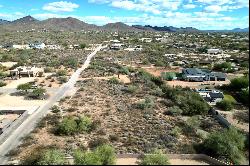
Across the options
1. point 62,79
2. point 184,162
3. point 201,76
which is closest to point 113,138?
point 184,162

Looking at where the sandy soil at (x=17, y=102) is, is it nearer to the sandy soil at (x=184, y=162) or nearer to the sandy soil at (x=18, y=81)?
the sandy soil at (x=18, y=81)

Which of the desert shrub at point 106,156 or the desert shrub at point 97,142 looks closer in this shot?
the desert shrub at point 106,156

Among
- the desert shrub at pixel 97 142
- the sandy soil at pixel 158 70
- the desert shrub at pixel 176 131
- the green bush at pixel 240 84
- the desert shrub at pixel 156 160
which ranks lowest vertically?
the desert shrub at pixel 97 142

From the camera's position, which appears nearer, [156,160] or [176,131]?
[156,160]

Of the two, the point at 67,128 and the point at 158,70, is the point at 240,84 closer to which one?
the point at 158,70

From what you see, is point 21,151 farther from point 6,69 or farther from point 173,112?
point 6,69

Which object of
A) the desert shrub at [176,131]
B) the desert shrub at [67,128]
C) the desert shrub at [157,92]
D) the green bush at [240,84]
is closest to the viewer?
the desert shrub at [176,131]

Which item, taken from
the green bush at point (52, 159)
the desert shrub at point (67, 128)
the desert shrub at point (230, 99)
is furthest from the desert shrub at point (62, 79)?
the green bush at point (52, 159)

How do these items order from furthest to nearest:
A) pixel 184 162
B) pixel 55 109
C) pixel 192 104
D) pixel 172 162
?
pixel 55 109, pixel 192 104, pixel 184 162, pixel 172 162

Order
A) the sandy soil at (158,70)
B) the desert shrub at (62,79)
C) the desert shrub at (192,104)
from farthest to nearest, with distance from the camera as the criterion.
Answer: the sandy soil at (158,70)
the desert shrub at (62,79)
the desert shrub at (192,104)
